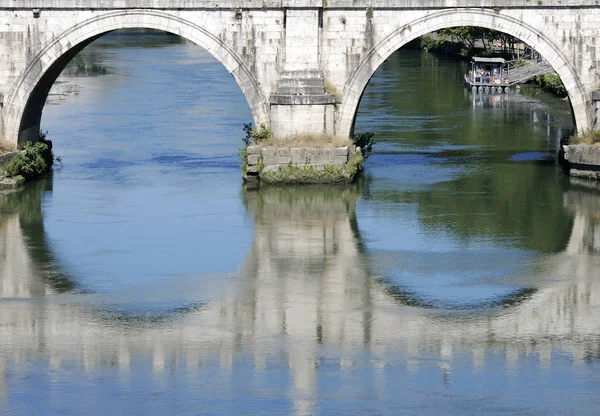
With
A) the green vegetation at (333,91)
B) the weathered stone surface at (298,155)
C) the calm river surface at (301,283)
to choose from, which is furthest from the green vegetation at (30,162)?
the green vegetation at (333,91)

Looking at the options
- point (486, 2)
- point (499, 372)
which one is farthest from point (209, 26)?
point (499, 372)

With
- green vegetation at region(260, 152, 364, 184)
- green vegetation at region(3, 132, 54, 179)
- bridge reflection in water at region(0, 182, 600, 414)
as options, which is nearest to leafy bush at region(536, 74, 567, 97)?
green vegetation at region(260, 152, 364, 184)

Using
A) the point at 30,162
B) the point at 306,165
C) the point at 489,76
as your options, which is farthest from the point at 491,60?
the point at 30,162

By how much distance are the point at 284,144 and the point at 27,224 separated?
280 inches

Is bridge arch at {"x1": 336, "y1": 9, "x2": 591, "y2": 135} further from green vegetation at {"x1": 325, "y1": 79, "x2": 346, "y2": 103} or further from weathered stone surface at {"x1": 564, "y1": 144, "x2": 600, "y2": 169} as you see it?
weathered stone surface at {"x1": 564, "y1": 144, "x2": 600, "y2": 169}

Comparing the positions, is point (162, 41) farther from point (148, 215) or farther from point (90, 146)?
point (148, 215)

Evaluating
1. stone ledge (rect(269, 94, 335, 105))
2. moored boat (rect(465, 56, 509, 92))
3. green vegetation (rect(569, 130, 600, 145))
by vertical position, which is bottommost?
green vegetation (rect(569, 130, 600, 145))

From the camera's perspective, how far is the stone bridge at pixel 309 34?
119 ft

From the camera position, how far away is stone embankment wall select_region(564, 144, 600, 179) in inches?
1427

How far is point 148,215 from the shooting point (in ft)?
111

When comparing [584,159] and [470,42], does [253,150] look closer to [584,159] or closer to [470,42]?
[584,159]

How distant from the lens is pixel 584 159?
36.5 meters

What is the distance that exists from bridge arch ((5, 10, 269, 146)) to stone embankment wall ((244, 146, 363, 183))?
1.40 meters

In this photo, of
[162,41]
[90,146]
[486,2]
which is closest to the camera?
[486,2]
